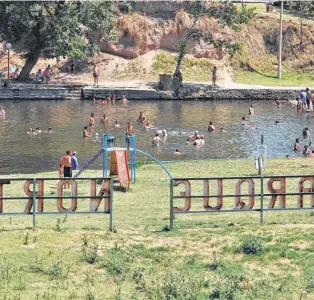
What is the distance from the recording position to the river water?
Answer: 42906mm

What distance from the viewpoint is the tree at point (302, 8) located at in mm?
73488

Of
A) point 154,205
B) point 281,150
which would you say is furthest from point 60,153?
point 154,205

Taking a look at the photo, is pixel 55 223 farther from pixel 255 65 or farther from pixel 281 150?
pixel 255 65

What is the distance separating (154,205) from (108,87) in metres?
39.0

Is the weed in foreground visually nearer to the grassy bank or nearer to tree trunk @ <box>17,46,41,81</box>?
the grassy bank

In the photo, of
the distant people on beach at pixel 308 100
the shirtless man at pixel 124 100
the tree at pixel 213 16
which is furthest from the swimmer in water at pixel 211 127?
the tree at pixel 213 16

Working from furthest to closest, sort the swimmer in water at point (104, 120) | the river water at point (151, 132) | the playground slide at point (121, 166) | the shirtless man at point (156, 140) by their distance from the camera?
the swimmer in water at point (104, 120) < the shirtless man at point (156, 140) < the river water at point (151, 132) < the playground slide at point (121, 166)

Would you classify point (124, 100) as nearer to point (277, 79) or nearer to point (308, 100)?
point (308, 100)

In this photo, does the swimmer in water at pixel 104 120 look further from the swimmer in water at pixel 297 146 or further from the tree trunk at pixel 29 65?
the tree trunk at pixel 29 65

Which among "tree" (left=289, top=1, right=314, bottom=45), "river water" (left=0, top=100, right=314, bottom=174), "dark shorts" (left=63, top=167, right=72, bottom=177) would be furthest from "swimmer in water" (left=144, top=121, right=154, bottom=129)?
"tree" (left=289, top=1, right=314, bottom=45)

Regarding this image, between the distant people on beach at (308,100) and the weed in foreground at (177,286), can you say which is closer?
the weed in foreground at (177,286)

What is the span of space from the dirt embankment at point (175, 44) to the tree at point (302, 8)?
0.73 m

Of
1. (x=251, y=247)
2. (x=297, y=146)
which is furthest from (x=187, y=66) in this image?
(x=251, y=247)

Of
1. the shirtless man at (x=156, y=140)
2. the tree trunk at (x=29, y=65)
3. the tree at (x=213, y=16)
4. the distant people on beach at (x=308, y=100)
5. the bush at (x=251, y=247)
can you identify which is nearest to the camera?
the bush at (x=251, y=247)
